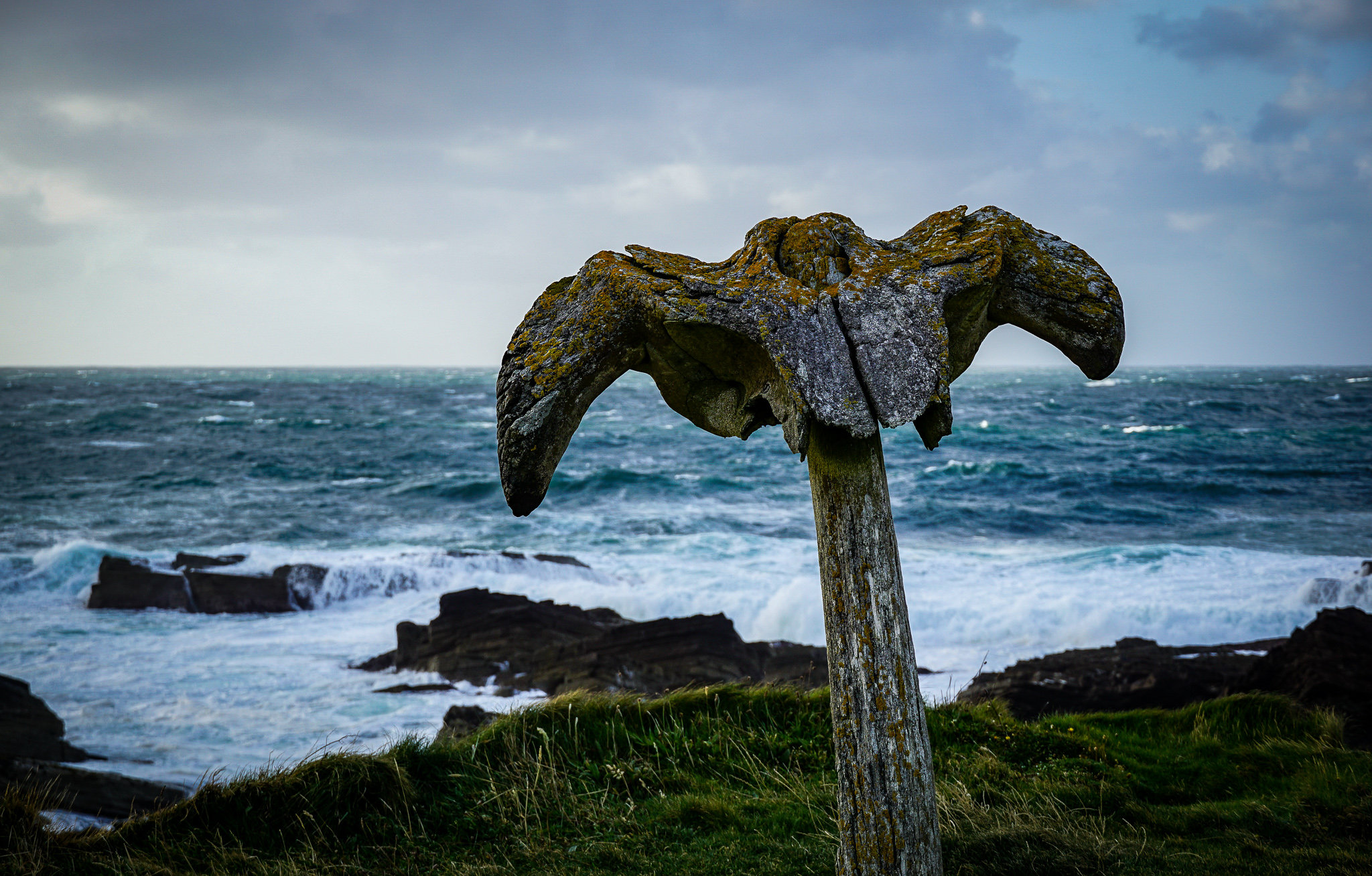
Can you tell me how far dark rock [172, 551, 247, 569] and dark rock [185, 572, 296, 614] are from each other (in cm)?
101

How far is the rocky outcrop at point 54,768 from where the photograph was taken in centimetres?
830

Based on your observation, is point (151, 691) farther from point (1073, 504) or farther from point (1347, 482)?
point (1347, 482)

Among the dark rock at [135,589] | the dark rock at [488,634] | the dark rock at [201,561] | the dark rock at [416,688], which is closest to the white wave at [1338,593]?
the dark rock at [488,634]

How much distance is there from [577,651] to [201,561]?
39.8 ft

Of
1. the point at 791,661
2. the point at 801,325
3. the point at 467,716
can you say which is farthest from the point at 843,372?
the point at 791,661

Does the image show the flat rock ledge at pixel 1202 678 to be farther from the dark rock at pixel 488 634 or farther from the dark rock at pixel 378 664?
the dark rock at pixel 378 664

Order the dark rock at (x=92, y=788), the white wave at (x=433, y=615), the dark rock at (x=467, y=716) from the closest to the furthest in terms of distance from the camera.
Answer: the dark rock at (x=92, y=788), the dark rock at (x=467, y=716), the white wave at (x=433, y=615)

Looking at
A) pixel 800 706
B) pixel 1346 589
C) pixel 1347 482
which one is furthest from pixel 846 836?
pixel 1347 482

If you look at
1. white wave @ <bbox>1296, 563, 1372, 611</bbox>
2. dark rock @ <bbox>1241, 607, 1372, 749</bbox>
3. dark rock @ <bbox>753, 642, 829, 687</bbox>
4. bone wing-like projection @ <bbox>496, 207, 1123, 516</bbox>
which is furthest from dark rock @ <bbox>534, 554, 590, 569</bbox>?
bone wing-like projection @ <bbox>496, 207, 1123, 516</bbox>

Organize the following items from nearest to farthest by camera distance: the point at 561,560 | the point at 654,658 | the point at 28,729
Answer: the point at 28,729
the point at 654,658
the point at 561,560

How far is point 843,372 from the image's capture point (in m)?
2.52

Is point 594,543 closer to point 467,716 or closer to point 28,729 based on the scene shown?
point 467,716

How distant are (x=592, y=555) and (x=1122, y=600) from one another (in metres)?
12.4

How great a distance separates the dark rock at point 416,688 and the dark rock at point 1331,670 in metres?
10.5
